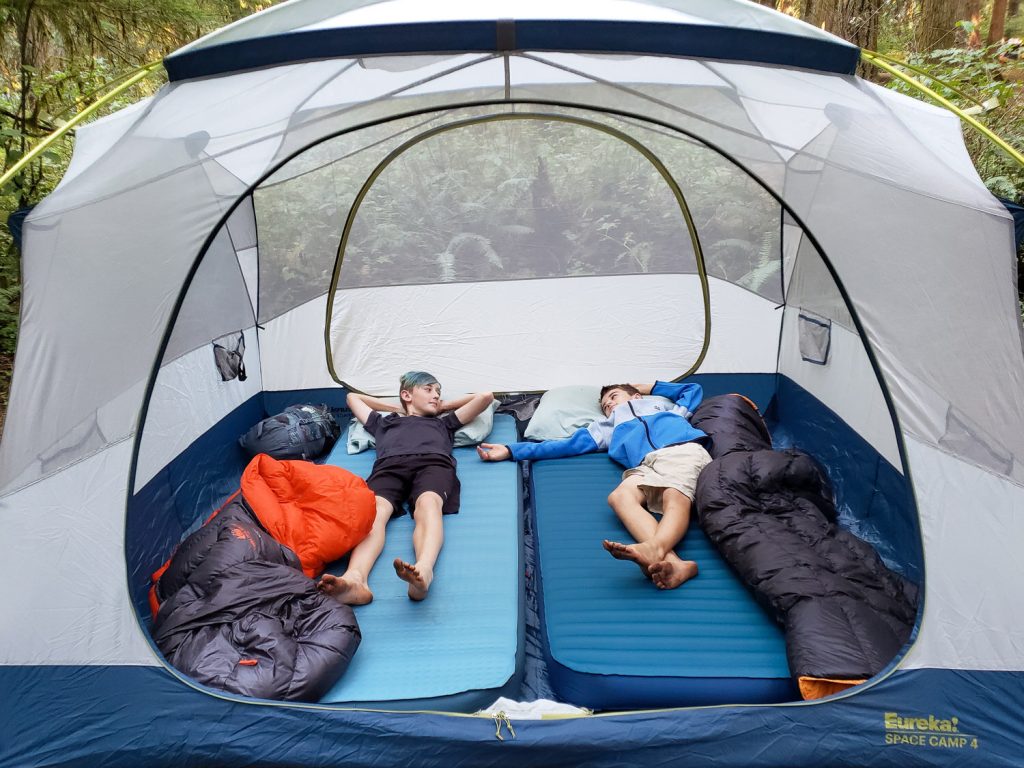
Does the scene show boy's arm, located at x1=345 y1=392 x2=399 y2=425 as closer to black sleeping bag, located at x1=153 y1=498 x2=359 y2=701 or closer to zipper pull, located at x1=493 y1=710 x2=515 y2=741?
black sleeping bag, located at x1=153 y1=498 x2=359 y2=701

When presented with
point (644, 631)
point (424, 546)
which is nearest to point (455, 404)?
point (424, 546)

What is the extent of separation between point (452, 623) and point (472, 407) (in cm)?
146

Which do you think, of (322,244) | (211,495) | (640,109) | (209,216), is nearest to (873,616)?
(640,109)

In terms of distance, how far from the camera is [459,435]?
353 centimetres

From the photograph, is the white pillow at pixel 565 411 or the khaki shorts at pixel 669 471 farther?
the white pillow at pixel 565 411

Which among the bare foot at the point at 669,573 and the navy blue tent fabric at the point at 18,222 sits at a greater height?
the navy blue tent fabric at the point at 18,222

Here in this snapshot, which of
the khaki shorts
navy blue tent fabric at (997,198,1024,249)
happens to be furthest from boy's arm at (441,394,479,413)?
navy blue tent fabric at (997,198,1024,249)

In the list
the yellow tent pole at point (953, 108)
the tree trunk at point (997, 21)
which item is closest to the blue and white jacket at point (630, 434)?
the yellow tent pole at point (953, 108)

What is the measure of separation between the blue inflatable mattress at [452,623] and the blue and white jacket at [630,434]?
1.28 ft

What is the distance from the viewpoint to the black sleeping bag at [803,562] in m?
1.91

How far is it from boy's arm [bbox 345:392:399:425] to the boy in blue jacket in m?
0.57

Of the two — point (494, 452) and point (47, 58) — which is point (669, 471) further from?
point (47, 58)

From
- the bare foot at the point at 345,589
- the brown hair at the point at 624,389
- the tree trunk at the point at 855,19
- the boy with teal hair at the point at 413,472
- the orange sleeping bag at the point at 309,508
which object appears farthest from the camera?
the tree trunk at the point at 855,19

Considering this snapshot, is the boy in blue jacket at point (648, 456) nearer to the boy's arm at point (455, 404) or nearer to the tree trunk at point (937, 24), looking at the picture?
the boy's arm at point (455, 404)
